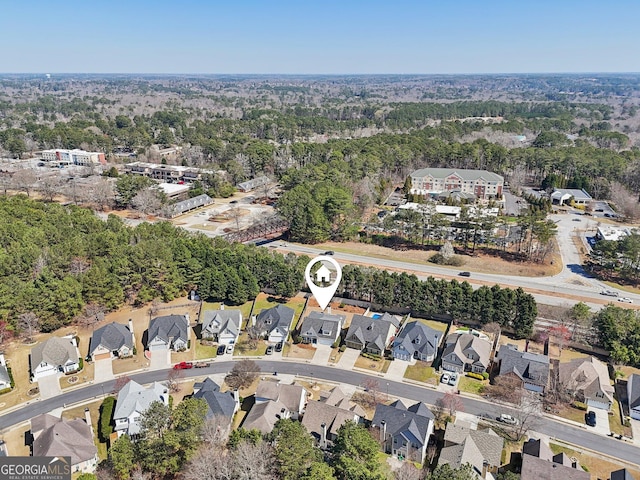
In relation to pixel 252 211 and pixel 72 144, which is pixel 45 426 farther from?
pixel 72 144

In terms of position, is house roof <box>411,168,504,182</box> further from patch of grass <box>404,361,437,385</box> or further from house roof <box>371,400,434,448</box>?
house roof <box>371,400,434,448</box>

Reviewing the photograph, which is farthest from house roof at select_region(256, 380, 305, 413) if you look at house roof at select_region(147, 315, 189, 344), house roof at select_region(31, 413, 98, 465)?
house roof at select_region(147, 315, 189, 344)

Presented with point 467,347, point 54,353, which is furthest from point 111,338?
point 467,347

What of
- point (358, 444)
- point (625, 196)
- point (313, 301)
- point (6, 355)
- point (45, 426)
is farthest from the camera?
point (625, 196)

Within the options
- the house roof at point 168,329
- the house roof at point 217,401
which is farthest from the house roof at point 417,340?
the house roof at point 168,329

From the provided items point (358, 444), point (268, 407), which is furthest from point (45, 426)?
point (358, 444)

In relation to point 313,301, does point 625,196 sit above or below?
above

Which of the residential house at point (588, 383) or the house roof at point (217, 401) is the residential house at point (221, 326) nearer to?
the house roof at point (217, 401)
